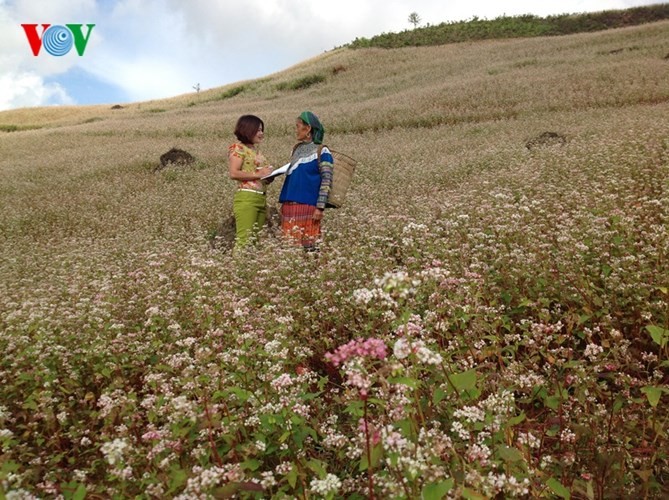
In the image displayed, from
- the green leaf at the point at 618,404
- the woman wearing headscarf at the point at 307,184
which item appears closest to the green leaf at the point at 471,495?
the green leaf at the point at 618,404

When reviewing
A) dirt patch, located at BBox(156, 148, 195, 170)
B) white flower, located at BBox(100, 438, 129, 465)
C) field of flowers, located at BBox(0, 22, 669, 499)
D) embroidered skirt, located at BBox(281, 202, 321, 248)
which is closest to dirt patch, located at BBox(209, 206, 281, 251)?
field of flowers, located at BBox(0, 22, 669, 499)

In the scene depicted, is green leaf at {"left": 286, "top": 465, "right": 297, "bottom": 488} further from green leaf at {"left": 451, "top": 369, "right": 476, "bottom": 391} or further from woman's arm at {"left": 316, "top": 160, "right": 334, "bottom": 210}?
woman's arm at {"left": 316, "top": 160, "right": 334, "bottom": 210}

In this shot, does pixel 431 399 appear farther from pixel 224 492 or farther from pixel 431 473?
pixel 224 492

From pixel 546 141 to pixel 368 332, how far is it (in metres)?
10.9

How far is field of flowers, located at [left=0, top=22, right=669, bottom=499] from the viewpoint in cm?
221

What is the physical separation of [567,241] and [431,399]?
305cm

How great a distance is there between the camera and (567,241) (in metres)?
4.77

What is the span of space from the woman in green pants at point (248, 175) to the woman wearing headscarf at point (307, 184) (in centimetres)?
48

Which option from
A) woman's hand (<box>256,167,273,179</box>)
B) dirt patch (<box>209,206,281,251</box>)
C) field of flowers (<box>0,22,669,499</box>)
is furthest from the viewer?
dirt patch (<box>209,206,281,251</box>)

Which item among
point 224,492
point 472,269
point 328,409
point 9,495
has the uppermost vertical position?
point 9,495

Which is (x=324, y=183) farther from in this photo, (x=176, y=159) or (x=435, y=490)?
(x=176, y=159)

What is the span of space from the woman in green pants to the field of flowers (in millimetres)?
549

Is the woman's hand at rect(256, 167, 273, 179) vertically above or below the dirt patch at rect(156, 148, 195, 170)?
above

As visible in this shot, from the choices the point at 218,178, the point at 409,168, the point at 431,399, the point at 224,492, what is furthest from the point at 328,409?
the point at 218,178
